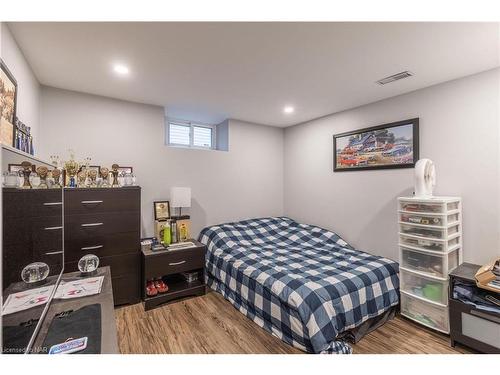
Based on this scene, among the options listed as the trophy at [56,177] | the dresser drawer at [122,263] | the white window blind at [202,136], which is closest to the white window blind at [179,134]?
the white window blind at [202,136]

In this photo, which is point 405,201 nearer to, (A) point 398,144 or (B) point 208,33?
(A) point 398,144

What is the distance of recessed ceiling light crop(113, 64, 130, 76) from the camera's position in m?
2.11

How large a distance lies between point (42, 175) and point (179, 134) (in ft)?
8.33

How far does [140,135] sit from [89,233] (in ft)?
4.51

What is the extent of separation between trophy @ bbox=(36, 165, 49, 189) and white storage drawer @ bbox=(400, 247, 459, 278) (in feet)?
9.79

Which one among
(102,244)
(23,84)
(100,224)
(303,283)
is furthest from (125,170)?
(303,283)

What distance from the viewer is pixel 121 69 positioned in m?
2.17

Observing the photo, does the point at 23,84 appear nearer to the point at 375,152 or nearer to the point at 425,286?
the point at 375,152

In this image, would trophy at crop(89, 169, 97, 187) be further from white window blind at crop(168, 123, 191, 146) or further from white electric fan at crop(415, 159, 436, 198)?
white electric fan at crop(415, 159, 436, 198)

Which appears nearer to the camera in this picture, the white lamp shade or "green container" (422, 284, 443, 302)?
"green container" (422, 284, 443, 302)

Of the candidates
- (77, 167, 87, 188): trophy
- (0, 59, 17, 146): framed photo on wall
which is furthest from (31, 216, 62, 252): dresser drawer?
(77, 167, 87, 188): trophy

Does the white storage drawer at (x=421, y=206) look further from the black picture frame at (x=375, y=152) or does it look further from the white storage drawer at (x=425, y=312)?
the white storage drawer at (x=425, y=312)

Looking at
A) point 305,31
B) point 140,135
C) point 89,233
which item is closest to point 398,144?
point 305,31
